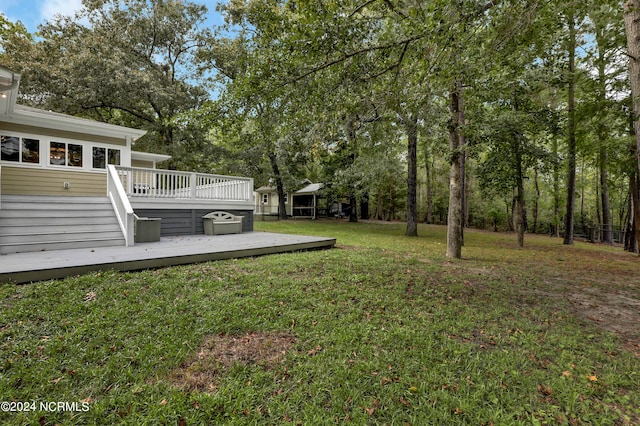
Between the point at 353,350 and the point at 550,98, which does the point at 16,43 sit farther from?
the point at 550,98

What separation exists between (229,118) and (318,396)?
4.72 m

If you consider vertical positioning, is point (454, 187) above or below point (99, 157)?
below

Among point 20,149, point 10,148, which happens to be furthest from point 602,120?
point 10,148

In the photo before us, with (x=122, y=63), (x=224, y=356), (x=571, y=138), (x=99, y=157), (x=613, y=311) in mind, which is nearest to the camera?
(x=224, y=356)

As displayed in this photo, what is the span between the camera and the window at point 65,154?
29.9 feet

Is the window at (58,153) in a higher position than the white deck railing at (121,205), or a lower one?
higher

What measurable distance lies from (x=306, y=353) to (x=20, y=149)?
11.6 m

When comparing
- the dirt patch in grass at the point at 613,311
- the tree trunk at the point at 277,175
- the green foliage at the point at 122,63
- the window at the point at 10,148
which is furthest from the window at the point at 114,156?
the dirt patch in grass at the point at 613,311

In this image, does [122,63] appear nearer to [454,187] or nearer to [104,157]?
[104,157]

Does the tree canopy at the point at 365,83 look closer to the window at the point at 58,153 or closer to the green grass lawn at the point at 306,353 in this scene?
the green grass lawn at the point at 306,353

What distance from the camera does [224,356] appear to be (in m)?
2.53

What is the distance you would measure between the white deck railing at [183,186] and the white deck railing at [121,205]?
34 centimetres

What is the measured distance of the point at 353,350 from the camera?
2670mm

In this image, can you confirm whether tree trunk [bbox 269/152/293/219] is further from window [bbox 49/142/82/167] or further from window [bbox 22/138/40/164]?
window [bbox 22/138/40/164]
